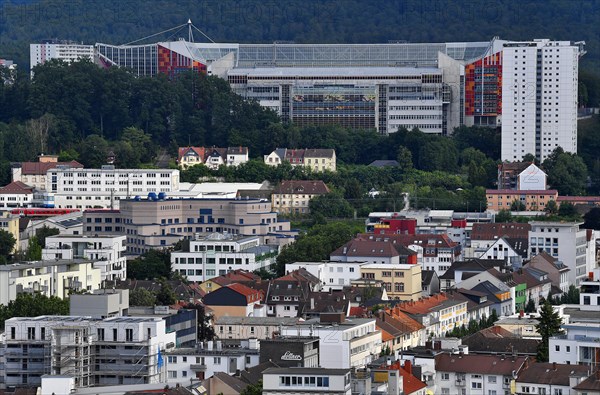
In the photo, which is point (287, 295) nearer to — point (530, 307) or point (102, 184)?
point (530, 307)

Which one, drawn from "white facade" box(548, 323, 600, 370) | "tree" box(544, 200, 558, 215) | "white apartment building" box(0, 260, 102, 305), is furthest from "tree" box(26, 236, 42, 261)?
"white facade" box(548, 323, 600, 370)

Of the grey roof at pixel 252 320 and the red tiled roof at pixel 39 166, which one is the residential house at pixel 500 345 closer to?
the grey roof at pixel 252 320

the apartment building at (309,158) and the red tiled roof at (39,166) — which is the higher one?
the apartment building at (309,158)

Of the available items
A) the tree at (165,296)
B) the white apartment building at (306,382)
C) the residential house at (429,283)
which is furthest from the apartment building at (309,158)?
the white apartment building at (306,382)

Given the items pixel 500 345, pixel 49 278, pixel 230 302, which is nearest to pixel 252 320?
pixel 230 302

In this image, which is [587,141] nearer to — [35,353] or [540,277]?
[540,277]

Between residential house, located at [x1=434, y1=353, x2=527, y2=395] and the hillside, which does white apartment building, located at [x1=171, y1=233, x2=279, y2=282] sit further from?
the hillside
